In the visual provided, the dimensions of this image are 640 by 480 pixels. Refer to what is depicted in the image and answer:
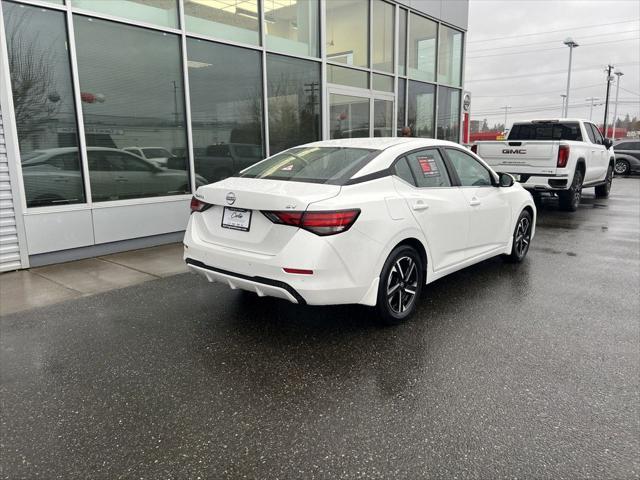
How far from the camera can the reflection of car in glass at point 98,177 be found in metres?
6.41

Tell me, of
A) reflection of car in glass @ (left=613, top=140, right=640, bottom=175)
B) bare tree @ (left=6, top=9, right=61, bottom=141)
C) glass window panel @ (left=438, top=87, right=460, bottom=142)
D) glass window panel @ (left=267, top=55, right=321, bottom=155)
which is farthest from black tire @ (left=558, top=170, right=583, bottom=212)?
reflection of car in glass @ (left=613, top=140, right=640, bottom=175)

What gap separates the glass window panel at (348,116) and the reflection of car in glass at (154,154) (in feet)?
13.9

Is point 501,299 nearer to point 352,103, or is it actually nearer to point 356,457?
point 356,457

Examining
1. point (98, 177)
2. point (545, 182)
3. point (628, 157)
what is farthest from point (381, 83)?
point (628, 157)

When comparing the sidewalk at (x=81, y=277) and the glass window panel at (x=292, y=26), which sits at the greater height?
the glass window panel at (x=292, y=26)

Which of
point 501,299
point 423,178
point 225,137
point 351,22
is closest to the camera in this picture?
point 423,178

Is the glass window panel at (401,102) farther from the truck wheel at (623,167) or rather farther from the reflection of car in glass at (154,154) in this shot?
the truck wheel at (623,167)

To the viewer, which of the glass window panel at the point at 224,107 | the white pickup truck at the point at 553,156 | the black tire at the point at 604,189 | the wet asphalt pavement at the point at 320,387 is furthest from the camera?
the black tire at the point at 604,189

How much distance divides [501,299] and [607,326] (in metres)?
1.01

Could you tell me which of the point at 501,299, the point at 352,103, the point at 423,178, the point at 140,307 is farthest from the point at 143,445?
the point at 352,103

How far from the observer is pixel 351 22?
11.2m

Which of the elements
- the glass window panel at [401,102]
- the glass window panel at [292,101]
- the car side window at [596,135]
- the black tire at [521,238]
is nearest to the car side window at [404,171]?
the black tire at [521,238]

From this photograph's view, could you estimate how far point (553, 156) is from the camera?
10195 millimetres

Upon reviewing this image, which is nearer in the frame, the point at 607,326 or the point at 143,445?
the point at 143,445
